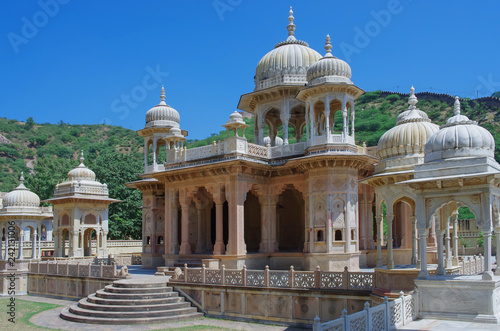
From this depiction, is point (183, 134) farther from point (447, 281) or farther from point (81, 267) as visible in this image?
point (447, 281)

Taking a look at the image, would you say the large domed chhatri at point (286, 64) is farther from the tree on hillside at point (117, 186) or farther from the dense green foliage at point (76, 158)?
the tree on hillside at point (117, 186)

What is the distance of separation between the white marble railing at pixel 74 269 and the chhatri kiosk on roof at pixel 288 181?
2972 mm

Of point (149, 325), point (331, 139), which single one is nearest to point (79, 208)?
point (149, 325)

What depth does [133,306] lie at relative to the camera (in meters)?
17.3

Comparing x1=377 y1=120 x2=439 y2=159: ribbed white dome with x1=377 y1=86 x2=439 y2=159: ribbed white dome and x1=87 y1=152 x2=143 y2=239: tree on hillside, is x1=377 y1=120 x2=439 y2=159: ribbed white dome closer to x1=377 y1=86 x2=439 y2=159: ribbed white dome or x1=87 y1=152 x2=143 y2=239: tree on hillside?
x1=377 y1=86 x2=439 y2=159: ribbed white dome

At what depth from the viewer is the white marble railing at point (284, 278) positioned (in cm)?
1530

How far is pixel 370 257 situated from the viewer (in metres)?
21.9

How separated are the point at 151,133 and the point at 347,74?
37.7 ft

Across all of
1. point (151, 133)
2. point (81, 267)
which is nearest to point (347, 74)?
point (151, 133)

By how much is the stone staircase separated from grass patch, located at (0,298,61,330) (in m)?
1.33

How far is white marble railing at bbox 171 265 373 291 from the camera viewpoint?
50.2ft

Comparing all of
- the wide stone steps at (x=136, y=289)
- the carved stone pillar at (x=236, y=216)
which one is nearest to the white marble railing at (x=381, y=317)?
the wide stone steps at (x=136, y=289)

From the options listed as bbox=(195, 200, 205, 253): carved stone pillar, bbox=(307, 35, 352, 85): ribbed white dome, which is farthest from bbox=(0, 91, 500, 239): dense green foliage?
bbox=(307, 35, 352, 85): ribbed white dome

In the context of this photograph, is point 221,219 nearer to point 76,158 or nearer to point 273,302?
point 273,302
